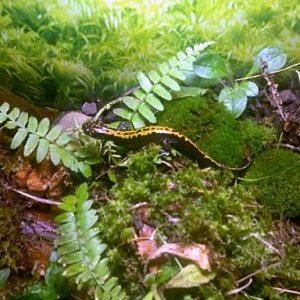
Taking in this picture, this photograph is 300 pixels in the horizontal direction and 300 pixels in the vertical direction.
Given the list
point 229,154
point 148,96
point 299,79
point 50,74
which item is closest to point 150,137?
point 148,96

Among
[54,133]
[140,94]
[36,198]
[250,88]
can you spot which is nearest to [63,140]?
[54,133]

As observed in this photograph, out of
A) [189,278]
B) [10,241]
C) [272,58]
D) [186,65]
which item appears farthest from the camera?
[272,58]

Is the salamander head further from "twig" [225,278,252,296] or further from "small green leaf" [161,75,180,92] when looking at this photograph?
"twig" [225,278,252,296]

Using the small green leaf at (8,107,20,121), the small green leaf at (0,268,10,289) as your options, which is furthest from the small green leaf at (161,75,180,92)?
the small green leaf at (0,268,10,289)

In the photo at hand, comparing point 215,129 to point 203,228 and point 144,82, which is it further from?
point 203,228

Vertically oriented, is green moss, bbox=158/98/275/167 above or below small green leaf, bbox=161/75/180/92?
below

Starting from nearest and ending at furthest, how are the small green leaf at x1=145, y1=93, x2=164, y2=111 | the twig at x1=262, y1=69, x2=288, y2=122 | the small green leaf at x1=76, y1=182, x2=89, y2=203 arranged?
the small green leaf at x1=76, y1=182, x2=89, y2=203, the small green leaf at x1=145, y1=93, x2=164, y2=111, the twig at x1=262, y1=69, x2=288, y2=122
